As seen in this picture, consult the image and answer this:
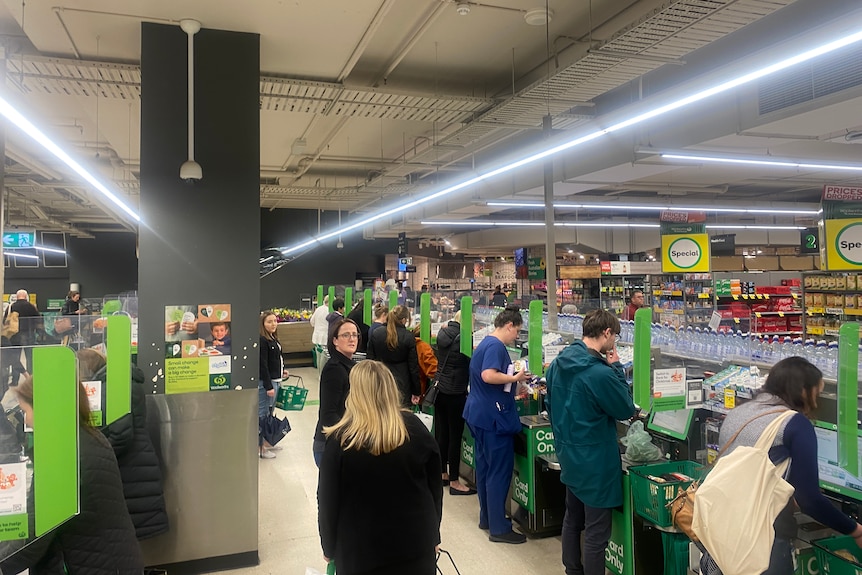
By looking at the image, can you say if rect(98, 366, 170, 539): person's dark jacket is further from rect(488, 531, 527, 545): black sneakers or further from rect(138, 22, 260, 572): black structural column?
rect(488, 531, 527, 545): black sneakers

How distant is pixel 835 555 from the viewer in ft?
7.94

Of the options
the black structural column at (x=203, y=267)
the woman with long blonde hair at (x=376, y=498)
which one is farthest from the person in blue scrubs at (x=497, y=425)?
the woman with long blonde hair at (x=376, y=498)

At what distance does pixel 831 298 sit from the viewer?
8.34 metres

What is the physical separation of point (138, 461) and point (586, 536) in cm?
275

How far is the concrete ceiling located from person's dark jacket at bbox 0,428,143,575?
8.02 ft

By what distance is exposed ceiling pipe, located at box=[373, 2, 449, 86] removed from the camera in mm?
4456

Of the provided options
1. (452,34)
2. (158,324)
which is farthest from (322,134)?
(158,324)

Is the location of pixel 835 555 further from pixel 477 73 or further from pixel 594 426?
pixel 477 73

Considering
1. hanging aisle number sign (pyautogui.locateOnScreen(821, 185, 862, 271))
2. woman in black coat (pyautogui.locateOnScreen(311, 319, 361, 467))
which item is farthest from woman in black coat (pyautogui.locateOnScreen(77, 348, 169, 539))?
hanging aisle number sign (pyautogui.locateOnScreen(821, 185, 862, 271))

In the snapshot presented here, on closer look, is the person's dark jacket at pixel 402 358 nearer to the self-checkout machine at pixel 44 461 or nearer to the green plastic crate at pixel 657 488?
the green plastic crate at pixel 657 488

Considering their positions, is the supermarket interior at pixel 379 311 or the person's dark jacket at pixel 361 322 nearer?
the supermarket interior at pixel 379 311

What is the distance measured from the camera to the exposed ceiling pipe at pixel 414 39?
446cm

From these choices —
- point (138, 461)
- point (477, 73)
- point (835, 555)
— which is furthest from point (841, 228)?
point (138, 461)

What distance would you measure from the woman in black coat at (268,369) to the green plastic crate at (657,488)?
4110 millimetres
